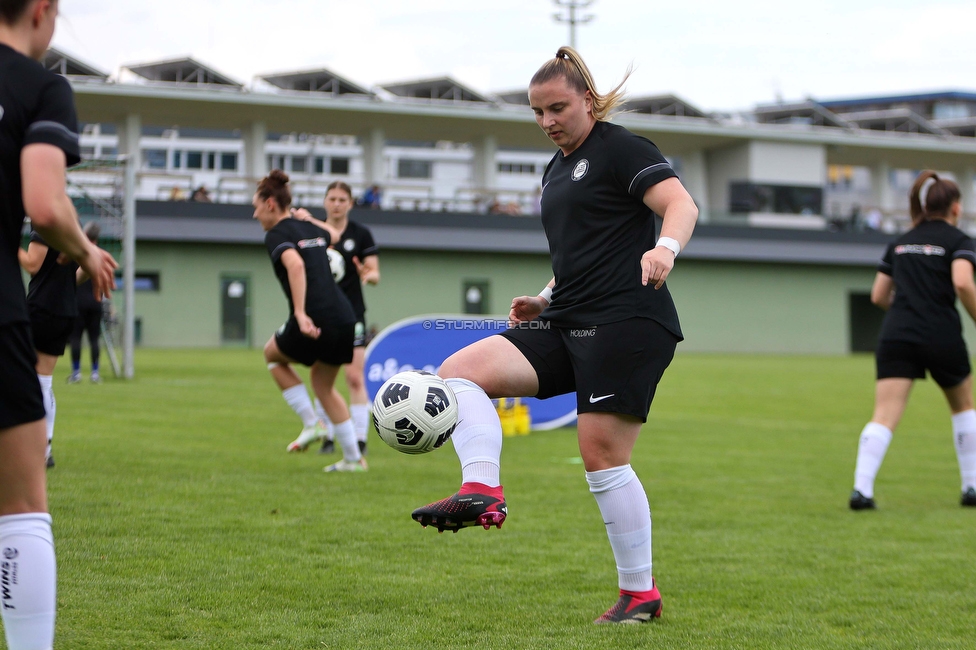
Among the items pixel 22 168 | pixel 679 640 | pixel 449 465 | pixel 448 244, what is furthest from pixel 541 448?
pixel 448 244

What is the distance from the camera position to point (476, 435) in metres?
3.99

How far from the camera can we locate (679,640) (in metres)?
4.02

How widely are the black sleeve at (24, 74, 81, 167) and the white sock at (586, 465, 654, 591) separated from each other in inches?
93.9

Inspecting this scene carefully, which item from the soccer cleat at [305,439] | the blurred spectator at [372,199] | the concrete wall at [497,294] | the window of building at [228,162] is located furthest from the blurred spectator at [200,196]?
the window of building at [228,162]

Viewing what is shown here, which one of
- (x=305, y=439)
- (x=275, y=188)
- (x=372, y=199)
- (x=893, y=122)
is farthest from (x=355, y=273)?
(x=893, y=122)

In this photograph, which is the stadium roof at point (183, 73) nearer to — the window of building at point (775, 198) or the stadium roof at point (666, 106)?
the stadium roof at point (666, 106)

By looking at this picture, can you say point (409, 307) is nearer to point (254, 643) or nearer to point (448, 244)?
point (448, 244)

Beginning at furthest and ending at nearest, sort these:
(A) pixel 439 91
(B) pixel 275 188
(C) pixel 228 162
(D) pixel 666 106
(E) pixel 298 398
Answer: (C) pixel 228 162
(D) pixel 666 106
(A) pixel 439 91
(E) pixel 298 398
(B) pixel 275 188

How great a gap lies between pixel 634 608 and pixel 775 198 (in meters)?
47.1

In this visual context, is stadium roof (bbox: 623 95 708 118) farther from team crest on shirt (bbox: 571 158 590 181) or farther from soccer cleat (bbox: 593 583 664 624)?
soccer cleat (bbox: 593 583 664 624)

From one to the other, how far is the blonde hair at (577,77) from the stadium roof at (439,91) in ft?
135

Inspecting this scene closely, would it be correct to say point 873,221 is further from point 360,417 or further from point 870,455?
point 870,455

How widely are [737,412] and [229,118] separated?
32668mm

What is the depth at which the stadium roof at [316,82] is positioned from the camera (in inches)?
1682
